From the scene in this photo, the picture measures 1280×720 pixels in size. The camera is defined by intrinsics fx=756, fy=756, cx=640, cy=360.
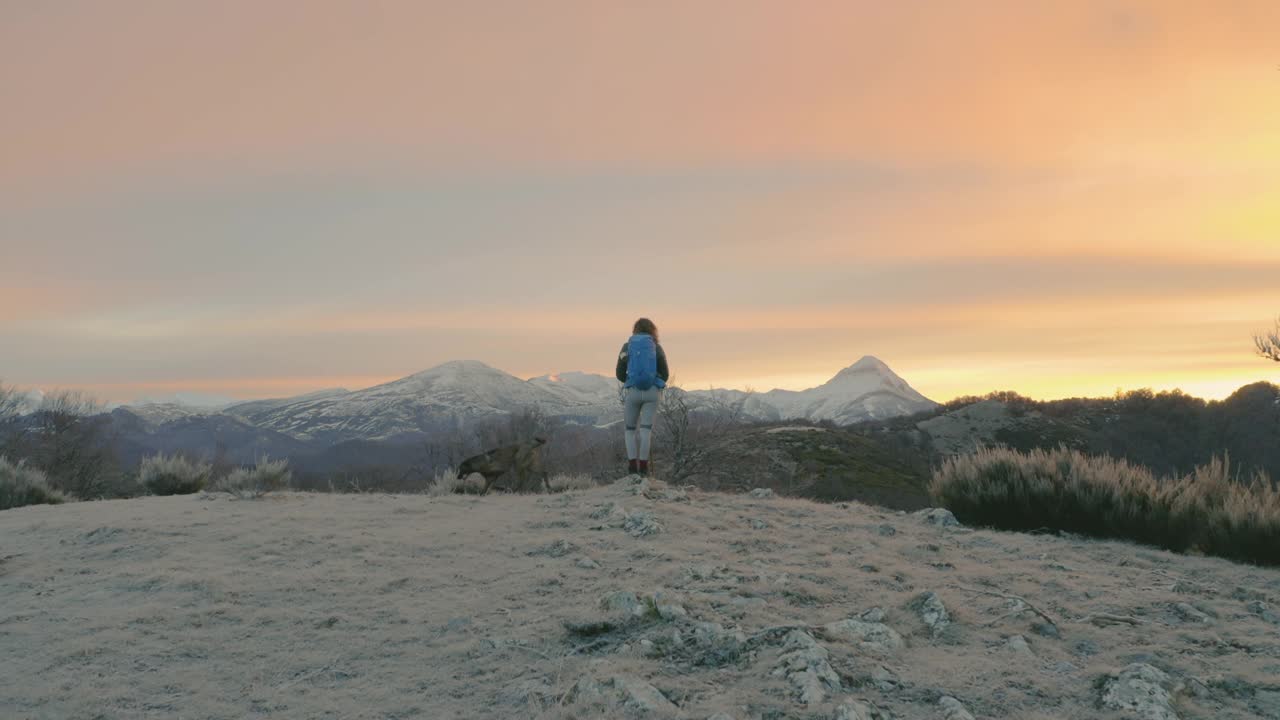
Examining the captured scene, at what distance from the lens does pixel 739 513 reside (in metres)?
9.17

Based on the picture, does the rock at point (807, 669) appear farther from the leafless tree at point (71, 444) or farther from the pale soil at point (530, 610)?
the leafless tree at point (71, 444)

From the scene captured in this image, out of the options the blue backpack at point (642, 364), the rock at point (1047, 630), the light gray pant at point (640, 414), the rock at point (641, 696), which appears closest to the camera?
the rock at point (641, 696)

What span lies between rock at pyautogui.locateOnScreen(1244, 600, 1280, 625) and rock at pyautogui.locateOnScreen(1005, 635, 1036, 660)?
2276 mm

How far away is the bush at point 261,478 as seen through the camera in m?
12.5


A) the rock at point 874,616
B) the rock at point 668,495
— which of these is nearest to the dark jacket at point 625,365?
the rock at point 668,495

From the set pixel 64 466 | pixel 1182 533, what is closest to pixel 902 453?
pixel 1182 533

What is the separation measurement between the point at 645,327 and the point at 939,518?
4.77 meters

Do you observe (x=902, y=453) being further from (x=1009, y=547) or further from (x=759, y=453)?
(x=1009, y=547)

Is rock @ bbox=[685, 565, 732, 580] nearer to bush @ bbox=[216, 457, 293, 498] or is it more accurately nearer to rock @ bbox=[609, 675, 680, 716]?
rock @ bbox=[609, 675, 680, 716]

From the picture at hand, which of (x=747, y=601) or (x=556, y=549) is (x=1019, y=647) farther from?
(x=556, y=549)

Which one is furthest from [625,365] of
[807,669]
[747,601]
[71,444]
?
[71,444]

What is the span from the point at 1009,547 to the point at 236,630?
728 centimetres

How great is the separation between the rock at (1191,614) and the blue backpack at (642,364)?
6604 millimetres

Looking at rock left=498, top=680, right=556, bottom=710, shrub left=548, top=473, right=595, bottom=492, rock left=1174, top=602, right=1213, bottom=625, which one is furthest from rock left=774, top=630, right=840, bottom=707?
shrub left=548, top=473, right=595, bottom=492
